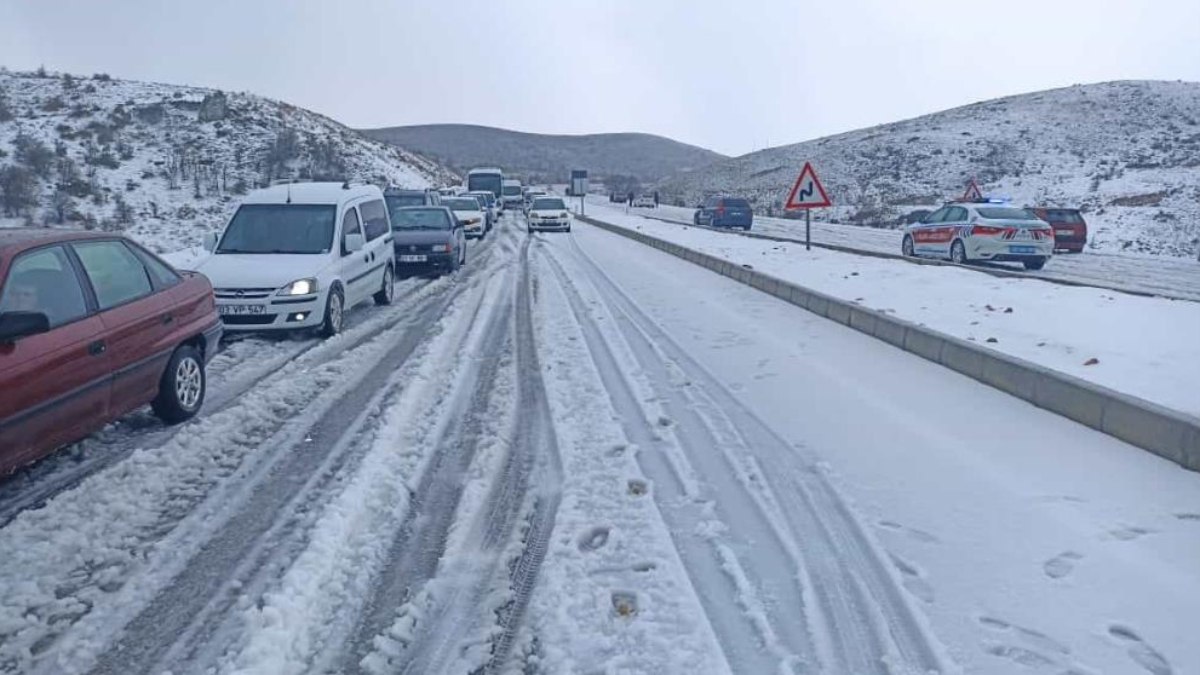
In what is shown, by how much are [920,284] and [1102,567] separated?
11.3 metres

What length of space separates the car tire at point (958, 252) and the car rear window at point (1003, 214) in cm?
79

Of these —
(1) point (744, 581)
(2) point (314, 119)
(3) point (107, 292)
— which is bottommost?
(1) point (744, 581)

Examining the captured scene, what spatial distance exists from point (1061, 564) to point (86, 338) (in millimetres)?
5732

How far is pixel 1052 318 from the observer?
11297 mm

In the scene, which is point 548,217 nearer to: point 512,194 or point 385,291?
point 385,291

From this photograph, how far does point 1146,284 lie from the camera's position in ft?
59.4

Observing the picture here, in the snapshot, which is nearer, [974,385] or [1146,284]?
[974,385]

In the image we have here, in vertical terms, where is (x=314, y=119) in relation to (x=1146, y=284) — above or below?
above

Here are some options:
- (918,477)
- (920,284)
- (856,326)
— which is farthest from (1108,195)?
(918,477)

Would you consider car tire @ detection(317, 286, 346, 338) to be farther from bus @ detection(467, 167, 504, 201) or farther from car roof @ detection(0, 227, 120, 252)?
bus @ detection(467, 167, 504, 201)

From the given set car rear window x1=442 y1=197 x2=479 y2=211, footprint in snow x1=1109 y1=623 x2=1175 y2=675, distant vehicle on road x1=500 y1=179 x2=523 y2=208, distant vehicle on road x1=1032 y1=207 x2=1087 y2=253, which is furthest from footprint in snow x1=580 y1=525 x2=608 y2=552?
distant vehicle on road x1=500 y1=179 x2=523 y2=208

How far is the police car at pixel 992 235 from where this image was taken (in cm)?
2033

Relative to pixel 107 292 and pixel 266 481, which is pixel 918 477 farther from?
pixel 107 292

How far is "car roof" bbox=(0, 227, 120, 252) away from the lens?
585cm
